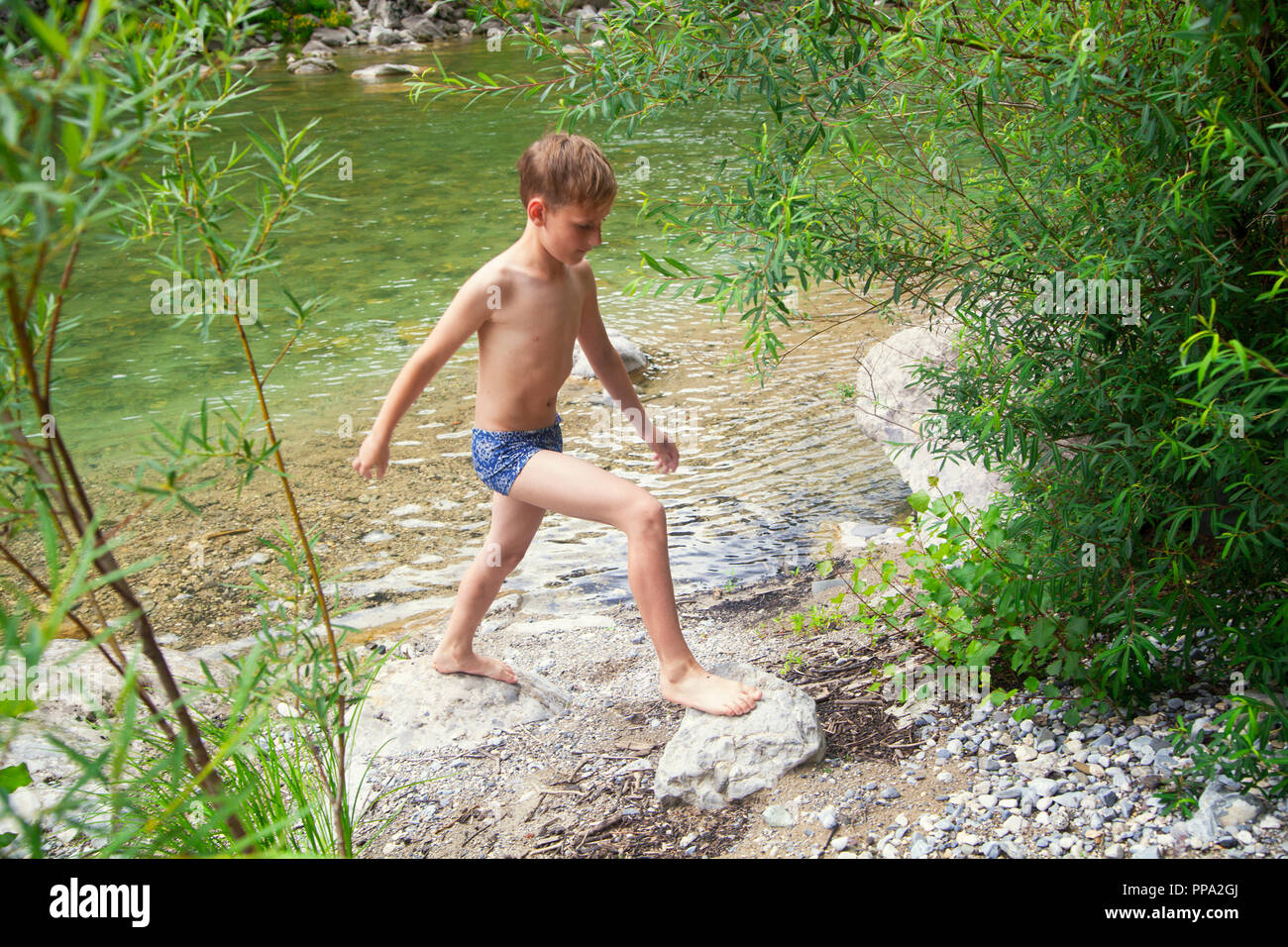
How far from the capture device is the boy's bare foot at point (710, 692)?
2.73m

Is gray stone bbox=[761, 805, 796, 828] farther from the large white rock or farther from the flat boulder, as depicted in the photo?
the large white rock

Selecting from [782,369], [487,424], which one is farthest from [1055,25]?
[782,369]

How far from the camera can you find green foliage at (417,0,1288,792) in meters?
2.13

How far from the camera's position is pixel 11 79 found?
96 cm

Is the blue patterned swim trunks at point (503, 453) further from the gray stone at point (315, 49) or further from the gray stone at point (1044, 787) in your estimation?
the gray stone at point (315, 49)

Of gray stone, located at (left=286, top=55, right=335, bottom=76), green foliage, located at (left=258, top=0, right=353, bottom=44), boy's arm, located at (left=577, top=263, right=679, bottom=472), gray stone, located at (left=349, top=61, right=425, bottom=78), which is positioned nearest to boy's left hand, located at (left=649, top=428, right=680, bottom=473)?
boy's arm, located at (left=577, top=263, right=679, bottom=472)

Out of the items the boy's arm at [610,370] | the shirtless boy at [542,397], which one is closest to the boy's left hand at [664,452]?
the boy's arm at [610,370]

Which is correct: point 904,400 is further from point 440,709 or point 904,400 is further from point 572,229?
point 440,709

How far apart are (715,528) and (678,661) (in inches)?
79.9

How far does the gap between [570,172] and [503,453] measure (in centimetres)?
84

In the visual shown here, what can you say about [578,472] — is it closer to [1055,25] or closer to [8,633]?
[1055,25]

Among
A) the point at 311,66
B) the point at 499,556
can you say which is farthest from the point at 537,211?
the point at 311,66

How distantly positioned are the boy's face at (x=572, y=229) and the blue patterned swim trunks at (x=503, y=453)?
55 cm

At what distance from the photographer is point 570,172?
2727 millimetres
